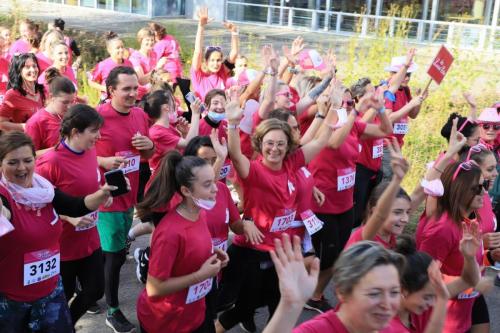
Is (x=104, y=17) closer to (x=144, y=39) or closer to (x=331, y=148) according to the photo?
(x=144, y=39)

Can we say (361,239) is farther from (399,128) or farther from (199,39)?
(199,39)

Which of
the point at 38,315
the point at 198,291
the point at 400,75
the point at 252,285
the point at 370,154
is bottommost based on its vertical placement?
the point at 252,285

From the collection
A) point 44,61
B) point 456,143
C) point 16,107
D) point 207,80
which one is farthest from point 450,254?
point 44,61

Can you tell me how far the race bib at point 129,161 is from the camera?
198 inches

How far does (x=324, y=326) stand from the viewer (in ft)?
8.43

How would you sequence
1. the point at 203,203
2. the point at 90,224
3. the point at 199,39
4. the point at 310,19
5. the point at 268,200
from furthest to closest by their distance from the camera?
Answer: the point at 310,19 < the point at 199,39 < the point at 268,200 < the point at 90,224 < the point at 203,203

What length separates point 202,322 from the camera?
383cm

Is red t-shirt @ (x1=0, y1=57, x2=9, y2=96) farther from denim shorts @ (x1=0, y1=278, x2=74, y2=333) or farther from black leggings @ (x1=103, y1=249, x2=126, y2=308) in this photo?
denim shorts @ (x1=0, y1=278, x2=74, y2=333)

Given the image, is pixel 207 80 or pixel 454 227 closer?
pixel 454 227

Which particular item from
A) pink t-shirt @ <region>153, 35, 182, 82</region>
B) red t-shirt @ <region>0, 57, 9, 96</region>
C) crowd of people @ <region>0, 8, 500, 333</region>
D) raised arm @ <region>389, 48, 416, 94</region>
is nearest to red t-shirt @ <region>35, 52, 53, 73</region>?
red t-shirt @ <region>0, 57, 9, 96</region>

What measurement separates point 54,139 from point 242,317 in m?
2.03

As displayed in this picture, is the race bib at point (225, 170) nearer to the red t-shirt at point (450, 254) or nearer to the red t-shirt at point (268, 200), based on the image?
the red t-shirt at point (268, 200)

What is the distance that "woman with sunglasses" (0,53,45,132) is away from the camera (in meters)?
5.98

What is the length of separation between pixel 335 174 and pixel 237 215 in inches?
54.5
